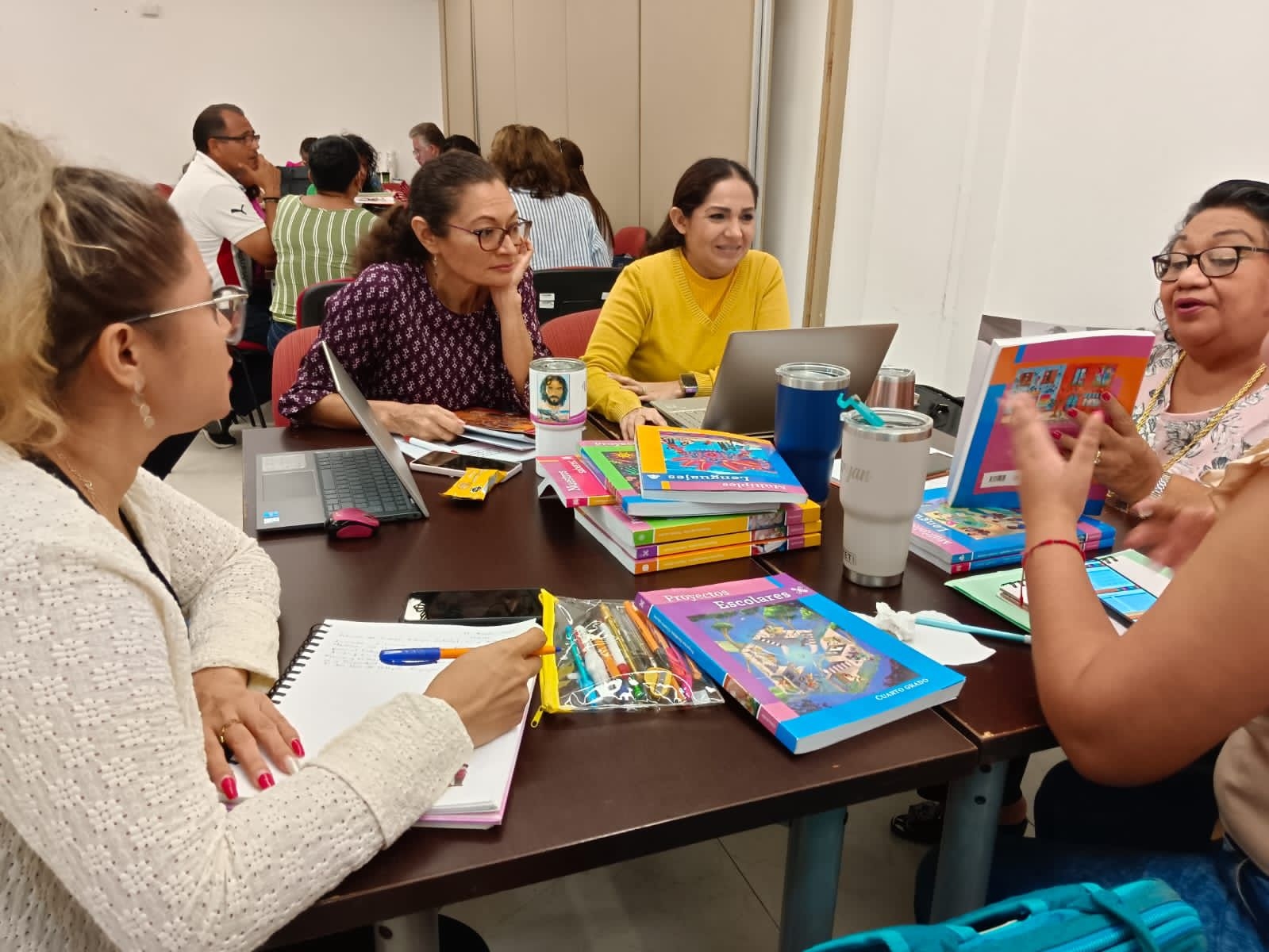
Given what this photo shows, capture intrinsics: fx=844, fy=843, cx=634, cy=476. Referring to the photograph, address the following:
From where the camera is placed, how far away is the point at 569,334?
2.52 m

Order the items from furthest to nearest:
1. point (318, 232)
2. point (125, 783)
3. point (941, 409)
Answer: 1. point (318, 232)
2. point (941, 409)
3. point (125, 783)

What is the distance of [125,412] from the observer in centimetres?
78

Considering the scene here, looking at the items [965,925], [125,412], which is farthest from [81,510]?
[965,925]

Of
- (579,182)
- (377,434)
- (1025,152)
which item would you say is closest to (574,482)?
(377,434)

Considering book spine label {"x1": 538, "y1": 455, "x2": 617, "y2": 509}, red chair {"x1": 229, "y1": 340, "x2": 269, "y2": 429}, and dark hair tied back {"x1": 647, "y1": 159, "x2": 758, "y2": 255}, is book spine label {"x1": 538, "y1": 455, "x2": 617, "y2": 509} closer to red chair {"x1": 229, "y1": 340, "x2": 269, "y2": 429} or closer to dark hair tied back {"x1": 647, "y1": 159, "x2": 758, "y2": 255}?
dark hair tied back {"x1": 647, "y1": 159, "x2": 758, "y2": 255}

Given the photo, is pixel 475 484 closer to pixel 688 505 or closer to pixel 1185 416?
pixel 688 505

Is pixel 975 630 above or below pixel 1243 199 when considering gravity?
below

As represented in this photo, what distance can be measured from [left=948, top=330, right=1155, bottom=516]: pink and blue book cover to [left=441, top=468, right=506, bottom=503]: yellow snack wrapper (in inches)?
29.3

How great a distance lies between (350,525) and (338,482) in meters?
0.22

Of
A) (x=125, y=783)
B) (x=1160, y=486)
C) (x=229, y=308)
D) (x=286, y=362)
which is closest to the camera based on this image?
(x=125, y=783)

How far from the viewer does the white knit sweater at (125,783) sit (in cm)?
57

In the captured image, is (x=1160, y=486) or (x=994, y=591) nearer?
(x=994, y=591)

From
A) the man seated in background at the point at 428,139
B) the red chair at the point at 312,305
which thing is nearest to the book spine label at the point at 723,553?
the red chair at the point at 312,305

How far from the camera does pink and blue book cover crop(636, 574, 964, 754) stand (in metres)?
0.81
